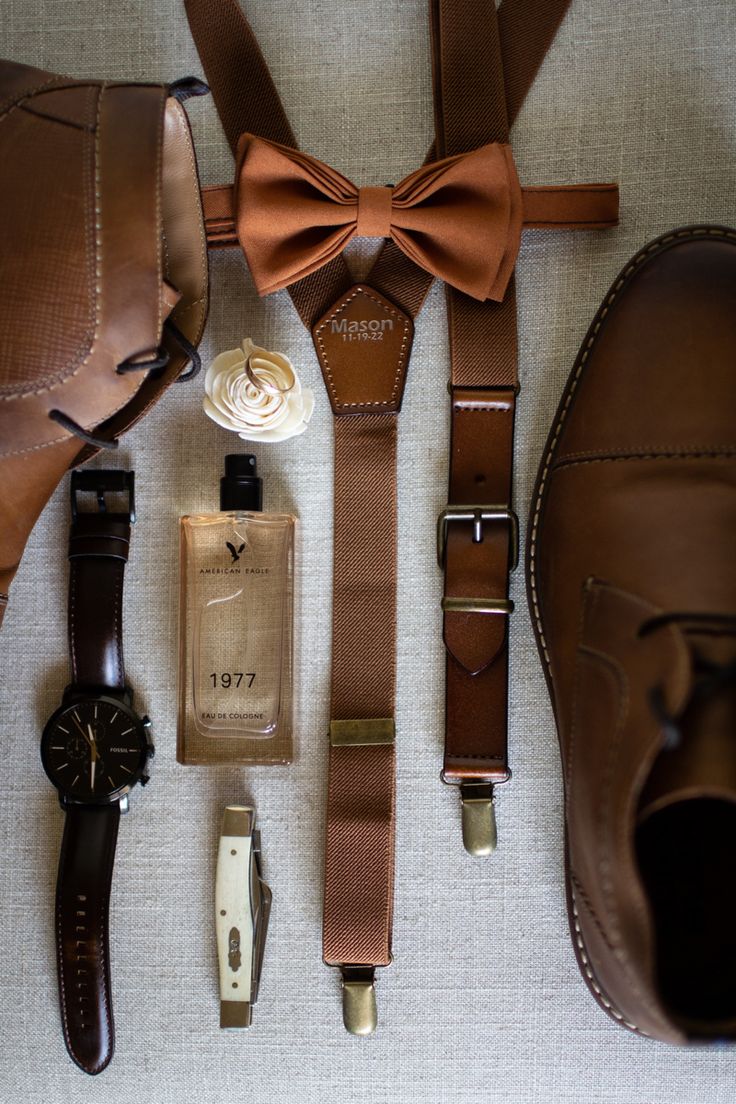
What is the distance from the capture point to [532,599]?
1088mm

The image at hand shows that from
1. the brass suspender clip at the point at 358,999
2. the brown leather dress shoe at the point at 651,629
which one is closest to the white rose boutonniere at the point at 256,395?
the brown leather dress shoe at the point at 651,629

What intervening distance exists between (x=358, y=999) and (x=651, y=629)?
2.01 feet

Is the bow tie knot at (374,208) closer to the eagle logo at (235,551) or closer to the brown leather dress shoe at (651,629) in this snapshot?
the brown leather dress shoe at (651,629)

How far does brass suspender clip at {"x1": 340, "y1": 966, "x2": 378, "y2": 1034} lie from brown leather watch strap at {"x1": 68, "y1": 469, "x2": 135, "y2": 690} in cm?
49

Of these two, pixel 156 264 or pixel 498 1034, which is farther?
pixel 498 1034

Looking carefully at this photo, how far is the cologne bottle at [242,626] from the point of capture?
112 cm

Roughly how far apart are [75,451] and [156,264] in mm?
252

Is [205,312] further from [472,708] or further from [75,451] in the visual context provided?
[472,708]

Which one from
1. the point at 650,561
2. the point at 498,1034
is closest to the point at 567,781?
the point at 650,561

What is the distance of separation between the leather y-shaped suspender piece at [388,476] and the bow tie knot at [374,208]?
8cm

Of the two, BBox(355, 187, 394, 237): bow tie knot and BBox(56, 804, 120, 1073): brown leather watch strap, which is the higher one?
BBox(355, 187, 394, 237): bow tie knot

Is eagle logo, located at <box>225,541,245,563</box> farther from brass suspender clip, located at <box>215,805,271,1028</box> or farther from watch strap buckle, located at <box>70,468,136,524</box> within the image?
brass suspender clip, located at <box>215,805,271,1028</box>

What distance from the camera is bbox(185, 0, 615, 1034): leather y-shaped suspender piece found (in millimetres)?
1093

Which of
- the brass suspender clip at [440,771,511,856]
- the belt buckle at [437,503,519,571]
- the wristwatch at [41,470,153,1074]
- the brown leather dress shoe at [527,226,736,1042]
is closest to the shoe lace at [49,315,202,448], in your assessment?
the wristwatch at [41,470,153,1074]
